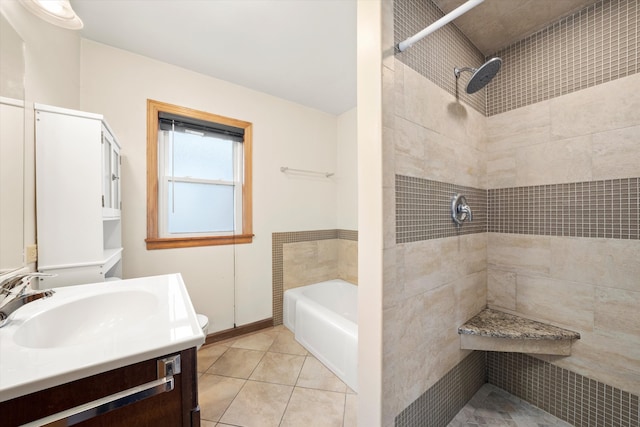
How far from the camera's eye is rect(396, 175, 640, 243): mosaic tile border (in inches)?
46.6

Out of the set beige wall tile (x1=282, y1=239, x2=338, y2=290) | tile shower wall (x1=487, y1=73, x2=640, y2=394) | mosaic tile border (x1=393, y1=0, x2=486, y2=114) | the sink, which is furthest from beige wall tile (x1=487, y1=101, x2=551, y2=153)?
the sink

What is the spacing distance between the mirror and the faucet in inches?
5.1

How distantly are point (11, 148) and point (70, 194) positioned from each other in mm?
300

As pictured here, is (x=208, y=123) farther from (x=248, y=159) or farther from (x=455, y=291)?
(x=455, y=291)

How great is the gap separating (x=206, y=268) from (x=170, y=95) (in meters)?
1.59

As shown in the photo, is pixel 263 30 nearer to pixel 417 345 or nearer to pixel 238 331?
pixel 417 345

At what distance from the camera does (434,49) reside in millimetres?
1305

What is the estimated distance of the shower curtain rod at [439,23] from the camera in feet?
2.87

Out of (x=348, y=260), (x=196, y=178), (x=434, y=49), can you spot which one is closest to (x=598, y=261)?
(x=434, y=49)

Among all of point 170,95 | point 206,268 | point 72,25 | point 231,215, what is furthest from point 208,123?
point 206,268

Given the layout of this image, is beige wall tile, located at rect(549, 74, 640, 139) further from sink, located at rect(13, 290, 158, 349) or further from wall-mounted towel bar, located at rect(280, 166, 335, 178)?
sink, located at rect(13, 290, 158, 349)

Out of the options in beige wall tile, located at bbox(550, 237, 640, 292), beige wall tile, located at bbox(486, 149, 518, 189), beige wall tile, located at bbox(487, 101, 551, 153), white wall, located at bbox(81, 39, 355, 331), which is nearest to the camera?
beige wall tile, located at bbox(550, 237, 640, 292)

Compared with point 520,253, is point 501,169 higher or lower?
higher

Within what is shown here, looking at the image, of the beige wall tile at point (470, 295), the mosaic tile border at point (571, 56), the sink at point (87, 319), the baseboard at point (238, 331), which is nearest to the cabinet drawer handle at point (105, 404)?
the sink at point (87, 319)
